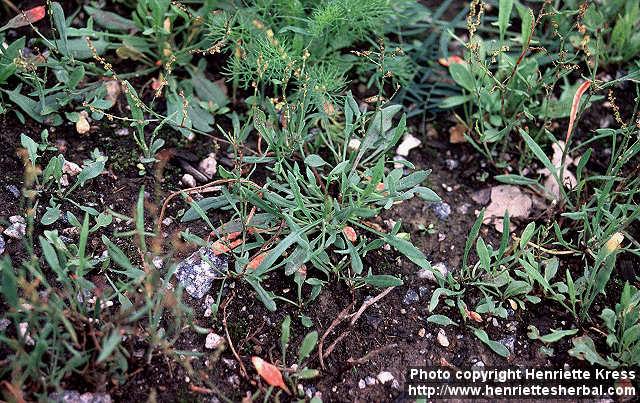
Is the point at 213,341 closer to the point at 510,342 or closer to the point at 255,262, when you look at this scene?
the point at 255,262

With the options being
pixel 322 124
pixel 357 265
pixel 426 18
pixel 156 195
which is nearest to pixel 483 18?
pixel 426 18

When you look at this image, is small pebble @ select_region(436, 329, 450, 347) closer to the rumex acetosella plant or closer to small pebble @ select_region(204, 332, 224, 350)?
the rumex acetosella plant

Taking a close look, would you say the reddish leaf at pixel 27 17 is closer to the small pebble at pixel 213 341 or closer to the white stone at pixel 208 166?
the white stone at pixel 208 166

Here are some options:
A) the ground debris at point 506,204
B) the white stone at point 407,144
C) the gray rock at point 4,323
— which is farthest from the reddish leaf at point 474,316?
A: the gray rock at point 4,323

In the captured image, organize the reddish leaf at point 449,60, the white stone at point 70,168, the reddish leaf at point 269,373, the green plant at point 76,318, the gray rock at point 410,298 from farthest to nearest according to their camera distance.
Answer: the reddish leaf at point 449,60, the white stone at point 70,168, the gray rock at point 410,298, the reddish leaf at point 269,373, the green plant at point 76,318

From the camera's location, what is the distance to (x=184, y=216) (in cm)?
220

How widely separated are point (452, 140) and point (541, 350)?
92 cm

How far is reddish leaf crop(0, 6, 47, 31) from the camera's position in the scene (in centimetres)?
241

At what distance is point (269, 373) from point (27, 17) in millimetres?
1590

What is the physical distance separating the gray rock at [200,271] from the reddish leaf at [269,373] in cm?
29

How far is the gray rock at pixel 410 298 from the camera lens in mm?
2158

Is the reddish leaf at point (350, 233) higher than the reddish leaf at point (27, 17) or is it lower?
lower

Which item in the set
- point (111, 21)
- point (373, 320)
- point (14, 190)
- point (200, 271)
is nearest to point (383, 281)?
point (373, 320)

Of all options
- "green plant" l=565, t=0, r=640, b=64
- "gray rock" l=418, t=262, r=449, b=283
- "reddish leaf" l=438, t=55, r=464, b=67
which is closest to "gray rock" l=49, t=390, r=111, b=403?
"gray rock" l=418, t=262, r=449, b=283
